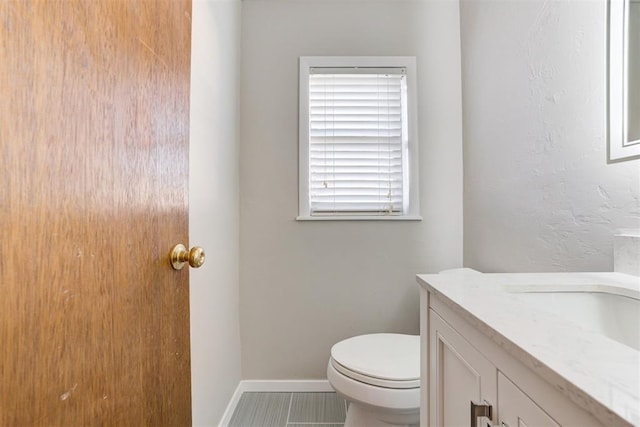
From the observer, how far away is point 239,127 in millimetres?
1899

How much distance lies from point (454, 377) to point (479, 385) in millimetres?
132

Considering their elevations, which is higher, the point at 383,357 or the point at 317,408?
the point at 383,357

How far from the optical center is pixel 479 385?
57 cm

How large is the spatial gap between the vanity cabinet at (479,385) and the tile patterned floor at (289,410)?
0.96 m

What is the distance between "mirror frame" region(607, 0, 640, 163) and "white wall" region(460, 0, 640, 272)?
3 centimetres

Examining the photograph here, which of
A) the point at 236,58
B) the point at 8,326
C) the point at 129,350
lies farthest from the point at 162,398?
the point at 236,58

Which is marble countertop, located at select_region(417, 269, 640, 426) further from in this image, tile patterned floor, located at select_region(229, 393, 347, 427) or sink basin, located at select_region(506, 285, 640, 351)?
tile patterned floor, located at select_region(229, 393, 347, 427)

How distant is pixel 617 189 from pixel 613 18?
494 millimetres

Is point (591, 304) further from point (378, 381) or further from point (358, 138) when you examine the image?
point (358, 138)

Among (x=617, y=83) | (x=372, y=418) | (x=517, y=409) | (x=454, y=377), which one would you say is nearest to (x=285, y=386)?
(x=372, y=418)

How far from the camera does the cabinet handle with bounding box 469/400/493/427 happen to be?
54 centimetres

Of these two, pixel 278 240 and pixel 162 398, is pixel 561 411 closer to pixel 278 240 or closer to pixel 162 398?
pixel 162 398

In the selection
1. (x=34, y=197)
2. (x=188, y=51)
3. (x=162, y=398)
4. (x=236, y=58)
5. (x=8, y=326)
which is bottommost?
→ (x=162, y=398)

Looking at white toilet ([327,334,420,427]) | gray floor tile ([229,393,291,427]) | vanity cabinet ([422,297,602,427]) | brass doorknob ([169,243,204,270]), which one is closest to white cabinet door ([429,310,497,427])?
vanity cabinet ([422,297,602,427])
